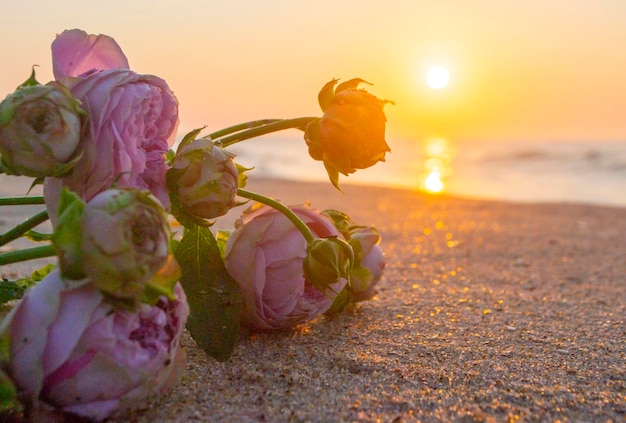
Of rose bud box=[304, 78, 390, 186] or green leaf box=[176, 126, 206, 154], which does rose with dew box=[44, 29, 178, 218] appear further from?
rose bud box=[304, 78, 390, 186]

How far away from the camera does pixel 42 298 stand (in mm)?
682

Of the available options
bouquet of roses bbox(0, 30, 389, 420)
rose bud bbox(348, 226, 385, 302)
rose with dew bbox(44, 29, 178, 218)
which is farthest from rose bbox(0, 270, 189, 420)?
rose bud bbox(348, 226, 385, 302)

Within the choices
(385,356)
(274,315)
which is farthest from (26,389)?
(385,356)

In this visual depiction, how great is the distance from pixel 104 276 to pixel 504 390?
60 centimetres

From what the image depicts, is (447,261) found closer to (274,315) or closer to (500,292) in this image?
(500,292)

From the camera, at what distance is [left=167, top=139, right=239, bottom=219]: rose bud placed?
82 centimetres

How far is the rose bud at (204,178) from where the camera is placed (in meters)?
0.82

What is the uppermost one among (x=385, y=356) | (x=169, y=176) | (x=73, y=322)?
(x=169, y=176)

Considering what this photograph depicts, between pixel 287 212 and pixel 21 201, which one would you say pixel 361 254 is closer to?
pixel 287 212

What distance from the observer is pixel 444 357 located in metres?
1.14

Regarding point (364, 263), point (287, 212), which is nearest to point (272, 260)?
point (287, 212)

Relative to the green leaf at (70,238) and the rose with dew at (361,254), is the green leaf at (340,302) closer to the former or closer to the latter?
the rose with dew at (361,254)

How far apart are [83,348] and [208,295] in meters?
0.31

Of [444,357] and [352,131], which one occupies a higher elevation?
[352,131]
